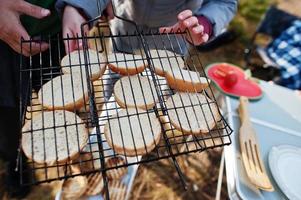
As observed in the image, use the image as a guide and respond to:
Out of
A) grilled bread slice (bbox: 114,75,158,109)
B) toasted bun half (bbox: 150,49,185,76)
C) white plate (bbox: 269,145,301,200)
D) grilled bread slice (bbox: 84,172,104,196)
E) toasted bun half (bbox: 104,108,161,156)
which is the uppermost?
toasted bun half (bbox: 150,49,185,76)

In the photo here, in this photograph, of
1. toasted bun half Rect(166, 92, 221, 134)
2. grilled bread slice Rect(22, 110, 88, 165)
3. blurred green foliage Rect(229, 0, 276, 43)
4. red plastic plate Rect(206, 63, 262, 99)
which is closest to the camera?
grilled bread slice Rect(22, 110, 88, 165)

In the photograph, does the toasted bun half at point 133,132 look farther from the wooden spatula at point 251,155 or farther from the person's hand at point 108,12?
the person's hand at point 108,12

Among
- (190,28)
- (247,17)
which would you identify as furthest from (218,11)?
(247,17)

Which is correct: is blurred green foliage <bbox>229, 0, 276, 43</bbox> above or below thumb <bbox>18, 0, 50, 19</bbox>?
above

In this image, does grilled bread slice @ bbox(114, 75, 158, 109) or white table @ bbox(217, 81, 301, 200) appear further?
white table @ bbox(217, 81, 301, 200)

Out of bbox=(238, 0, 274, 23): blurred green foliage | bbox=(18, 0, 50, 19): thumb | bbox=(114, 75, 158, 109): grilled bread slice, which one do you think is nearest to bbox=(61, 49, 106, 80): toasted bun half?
bbox=(114, 75, 158, 109): grilled bread slice

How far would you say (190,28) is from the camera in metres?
1.42

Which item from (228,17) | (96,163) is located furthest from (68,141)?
(228,17)

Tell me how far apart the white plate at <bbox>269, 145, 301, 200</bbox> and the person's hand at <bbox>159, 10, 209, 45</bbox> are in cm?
67

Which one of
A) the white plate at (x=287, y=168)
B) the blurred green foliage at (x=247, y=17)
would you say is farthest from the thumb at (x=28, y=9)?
the blurred green foliage at (x=247, y=17)

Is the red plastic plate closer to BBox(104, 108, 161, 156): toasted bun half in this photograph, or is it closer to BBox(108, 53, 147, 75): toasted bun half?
BBox(108, 53, 147, 75): toasted bun half

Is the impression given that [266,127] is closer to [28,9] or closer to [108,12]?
[108,12]

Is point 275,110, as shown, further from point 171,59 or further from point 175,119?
point 175,119

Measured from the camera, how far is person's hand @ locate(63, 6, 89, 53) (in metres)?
1.36
